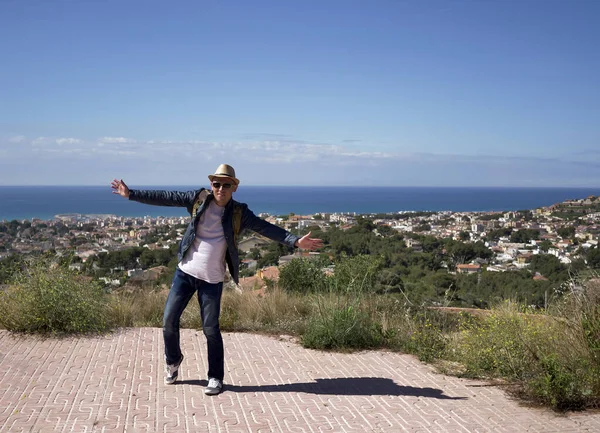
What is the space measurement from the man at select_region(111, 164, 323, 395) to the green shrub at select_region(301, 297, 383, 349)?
203cm

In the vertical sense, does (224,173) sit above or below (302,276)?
above

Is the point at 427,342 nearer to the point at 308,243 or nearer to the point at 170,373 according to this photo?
the point at 308,243

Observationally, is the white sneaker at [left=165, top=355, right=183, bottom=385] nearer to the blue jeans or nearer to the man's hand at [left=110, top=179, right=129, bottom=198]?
the blue jeans

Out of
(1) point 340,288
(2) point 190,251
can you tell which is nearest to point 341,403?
(2) point 190,251

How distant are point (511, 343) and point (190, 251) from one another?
138 inches

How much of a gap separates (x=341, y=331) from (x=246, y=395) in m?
2.04

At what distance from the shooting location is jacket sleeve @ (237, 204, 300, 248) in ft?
17.3

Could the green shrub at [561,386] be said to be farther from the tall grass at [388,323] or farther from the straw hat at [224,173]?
the straw hat at [224,173]

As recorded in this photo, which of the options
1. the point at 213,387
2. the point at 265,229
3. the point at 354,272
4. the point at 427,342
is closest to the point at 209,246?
the point at 265,229

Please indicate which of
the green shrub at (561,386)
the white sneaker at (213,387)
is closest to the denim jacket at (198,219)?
the white sneaker at (213,387)

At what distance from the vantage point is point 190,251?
5.18m

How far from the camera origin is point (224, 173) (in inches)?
202

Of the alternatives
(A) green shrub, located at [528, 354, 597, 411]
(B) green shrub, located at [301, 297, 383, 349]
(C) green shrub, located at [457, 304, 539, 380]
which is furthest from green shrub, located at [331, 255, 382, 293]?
(A) green shrub, located at [528, 354, 597, 411]

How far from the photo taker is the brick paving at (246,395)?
4.51 meters
